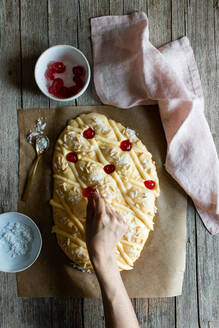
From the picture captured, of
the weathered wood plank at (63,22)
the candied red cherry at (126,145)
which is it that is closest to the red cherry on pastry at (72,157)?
the candied red cherry at (126,145)

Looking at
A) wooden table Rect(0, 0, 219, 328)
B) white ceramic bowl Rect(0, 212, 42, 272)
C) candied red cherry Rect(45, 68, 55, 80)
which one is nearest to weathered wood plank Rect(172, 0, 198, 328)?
wooden table Rect(0, 0, 219, 328)

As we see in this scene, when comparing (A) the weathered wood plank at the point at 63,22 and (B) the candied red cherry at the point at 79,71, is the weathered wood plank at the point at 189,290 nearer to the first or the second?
(B) the candied red cherry at the point at 79,71

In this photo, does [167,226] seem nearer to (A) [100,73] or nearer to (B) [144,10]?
(A) [100,73]

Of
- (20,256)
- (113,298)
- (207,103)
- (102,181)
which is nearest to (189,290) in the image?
(113,298)

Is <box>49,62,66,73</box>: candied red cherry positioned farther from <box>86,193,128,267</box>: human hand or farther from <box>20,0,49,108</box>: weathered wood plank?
<box>86,193,128,267</box>: human hand

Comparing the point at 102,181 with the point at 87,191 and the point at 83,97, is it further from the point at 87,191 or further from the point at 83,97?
the point at 83,97

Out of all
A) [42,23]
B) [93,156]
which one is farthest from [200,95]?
[42,23]
